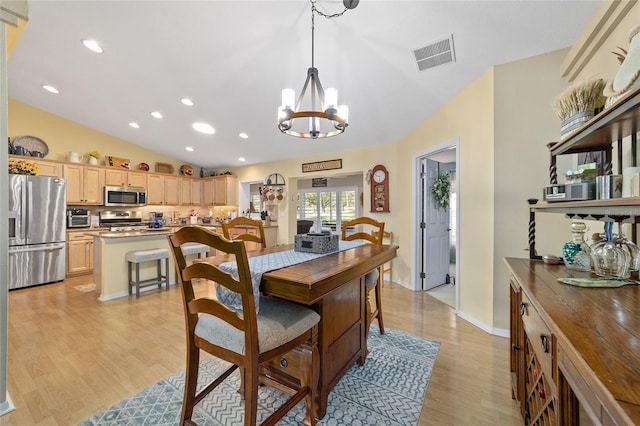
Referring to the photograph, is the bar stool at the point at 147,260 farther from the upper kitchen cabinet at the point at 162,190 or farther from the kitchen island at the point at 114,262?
the upper kitchen cabinet at the point at 162,190

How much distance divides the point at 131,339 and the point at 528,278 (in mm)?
3262

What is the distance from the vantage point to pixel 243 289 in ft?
3.79

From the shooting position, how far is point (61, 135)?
5.23 metres

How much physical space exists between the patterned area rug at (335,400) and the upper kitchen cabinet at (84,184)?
492 cm

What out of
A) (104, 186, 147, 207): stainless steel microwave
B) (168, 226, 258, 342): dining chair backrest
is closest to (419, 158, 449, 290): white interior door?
(168, 226, 258, 342): dining chair backrest

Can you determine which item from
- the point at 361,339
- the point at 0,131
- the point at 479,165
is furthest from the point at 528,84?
the point at 0,131

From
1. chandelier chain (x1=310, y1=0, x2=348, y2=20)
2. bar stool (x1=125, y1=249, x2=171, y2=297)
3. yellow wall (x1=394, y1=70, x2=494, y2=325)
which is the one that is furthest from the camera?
bar stool (x1=125, y1=249, x2=171, y2=297)

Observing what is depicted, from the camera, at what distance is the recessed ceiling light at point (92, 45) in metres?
2.96

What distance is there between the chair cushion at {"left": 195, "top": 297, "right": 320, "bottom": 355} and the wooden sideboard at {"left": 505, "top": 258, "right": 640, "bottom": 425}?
3.34 feet

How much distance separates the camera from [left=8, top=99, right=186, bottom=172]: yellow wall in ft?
15.7

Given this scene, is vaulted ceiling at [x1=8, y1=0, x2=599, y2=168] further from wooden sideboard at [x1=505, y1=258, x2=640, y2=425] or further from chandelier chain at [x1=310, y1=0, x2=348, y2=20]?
wooden sideboard at [x1=505, y1=258, x2=640, y2=425]

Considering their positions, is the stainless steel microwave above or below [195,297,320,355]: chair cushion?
above

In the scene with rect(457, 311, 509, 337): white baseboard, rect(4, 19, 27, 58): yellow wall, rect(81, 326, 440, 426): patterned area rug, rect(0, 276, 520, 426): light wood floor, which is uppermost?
rect(4, 19, 27, 58): yellow wall

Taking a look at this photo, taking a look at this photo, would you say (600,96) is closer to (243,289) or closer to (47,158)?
(243,289)
